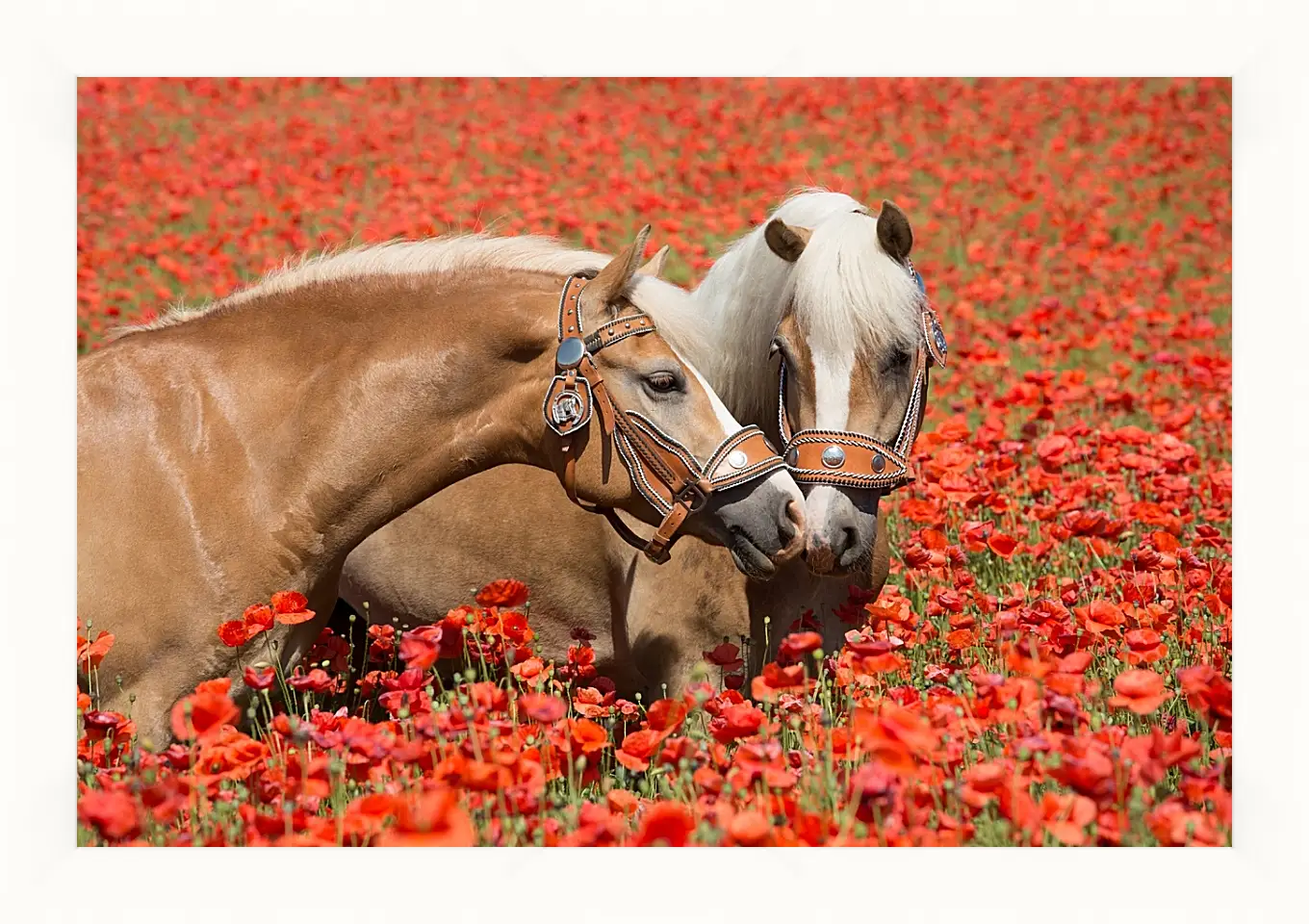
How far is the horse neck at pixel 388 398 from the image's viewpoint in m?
3.68

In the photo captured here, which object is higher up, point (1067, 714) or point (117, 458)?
point (117, 458)

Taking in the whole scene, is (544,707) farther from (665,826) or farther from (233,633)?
(233,633)

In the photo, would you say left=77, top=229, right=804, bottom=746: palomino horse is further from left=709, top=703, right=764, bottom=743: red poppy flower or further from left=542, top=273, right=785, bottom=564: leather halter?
left=709, top=703, right=764, bottom=743: red poppy flower

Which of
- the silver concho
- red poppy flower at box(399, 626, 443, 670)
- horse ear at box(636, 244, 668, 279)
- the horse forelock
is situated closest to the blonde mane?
horse ear at box(636, 244, 668, 279)

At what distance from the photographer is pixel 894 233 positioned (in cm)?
388

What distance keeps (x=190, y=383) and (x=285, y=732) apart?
1.29m

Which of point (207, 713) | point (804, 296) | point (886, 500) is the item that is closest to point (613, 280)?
point (804, 296)

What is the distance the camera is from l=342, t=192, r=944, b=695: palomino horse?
12.3ft

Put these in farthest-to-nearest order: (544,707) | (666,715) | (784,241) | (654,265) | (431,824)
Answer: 1. (654,265)
2. (784,241)
3. (666,715)
4. (544,707)
5. (431,824)

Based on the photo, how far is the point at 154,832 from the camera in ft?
10.1

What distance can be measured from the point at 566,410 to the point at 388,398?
1.74ft
